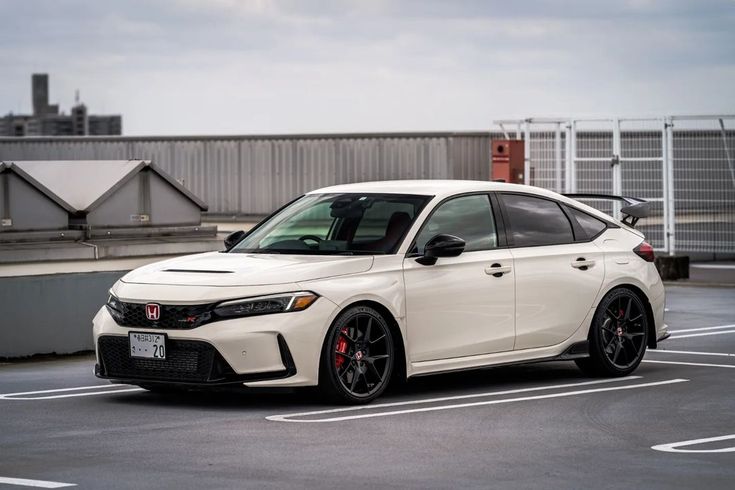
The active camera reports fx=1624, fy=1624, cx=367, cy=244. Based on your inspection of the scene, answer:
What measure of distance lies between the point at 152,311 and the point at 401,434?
6.55 feet

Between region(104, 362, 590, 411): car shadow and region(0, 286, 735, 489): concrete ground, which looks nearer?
region(0, 286, 735, 489): concrete ground

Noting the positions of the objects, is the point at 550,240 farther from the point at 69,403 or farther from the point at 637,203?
the point at 69,403

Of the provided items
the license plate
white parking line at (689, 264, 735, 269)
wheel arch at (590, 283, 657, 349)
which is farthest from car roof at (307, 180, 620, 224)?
white parking line at (689, 264, 735, 269)

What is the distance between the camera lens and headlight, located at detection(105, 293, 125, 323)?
1063 centimetres

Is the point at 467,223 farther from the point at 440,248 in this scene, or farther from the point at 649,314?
the point at 649,314

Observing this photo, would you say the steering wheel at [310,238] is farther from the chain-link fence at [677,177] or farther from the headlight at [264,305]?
the chain-link fence at [677,177]

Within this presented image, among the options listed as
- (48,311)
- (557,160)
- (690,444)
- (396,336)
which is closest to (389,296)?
(396,336)

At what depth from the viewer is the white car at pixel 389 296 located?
33.7ft

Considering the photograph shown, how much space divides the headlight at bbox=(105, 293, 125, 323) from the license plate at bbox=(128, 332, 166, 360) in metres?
0.17

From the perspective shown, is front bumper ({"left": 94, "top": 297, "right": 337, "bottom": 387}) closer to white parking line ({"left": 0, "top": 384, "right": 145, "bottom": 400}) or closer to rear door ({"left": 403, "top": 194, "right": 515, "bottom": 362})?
rear door ({"left": 403, "top": 194, "right": 515, "bottom": 362})

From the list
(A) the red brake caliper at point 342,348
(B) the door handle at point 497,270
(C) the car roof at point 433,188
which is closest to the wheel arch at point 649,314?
(C) the car roof at point 433,188

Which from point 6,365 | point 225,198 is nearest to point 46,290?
point 6,365

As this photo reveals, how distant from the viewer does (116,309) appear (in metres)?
10.7

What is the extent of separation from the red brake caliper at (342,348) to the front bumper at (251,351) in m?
0.17
